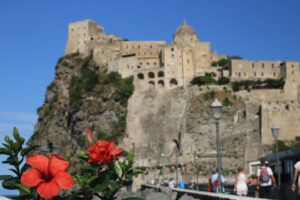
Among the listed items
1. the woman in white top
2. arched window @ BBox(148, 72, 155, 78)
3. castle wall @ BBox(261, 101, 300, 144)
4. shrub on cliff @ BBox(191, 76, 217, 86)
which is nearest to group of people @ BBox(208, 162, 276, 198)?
the woman in white top

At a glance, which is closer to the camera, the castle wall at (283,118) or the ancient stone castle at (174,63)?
the castle wall at (283,118)

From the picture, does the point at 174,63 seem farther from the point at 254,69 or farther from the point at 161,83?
the point at 254,69

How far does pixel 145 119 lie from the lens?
213ft

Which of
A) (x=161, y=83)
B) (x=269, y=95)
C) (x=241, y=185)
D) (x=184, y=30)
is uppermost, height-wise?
(x=184, y=30)

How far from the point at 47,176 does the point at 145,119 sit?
62.6 m

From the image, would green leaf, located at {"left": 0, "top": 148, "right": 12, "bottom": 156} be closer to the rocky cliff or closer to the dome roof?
the rocky cliff

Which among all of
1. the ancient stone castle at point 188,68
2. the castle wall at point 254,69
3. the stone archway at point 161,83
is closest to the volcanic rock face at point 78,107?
the ancient stone castle at point 188,68

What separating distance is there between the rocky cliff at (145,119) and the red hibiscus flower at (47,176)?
164ft

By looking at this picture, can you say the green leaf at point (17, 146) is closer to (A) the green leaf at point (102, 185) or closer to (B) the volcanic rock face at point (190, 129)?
(A) the green leaf at point (102, 185)

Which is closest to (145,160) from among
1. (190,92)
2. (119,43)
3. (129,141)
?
(129,141)

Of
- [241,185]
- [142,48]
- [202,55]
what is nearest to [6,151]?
[241,185]

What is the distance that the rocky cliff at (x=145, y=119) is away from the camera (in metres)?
56.2

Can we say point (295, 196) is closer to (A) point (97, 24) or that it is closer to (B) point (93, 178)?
(B) point (93, 178)

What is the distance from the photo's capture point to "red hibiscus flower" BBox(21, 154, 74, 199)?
2.39m
